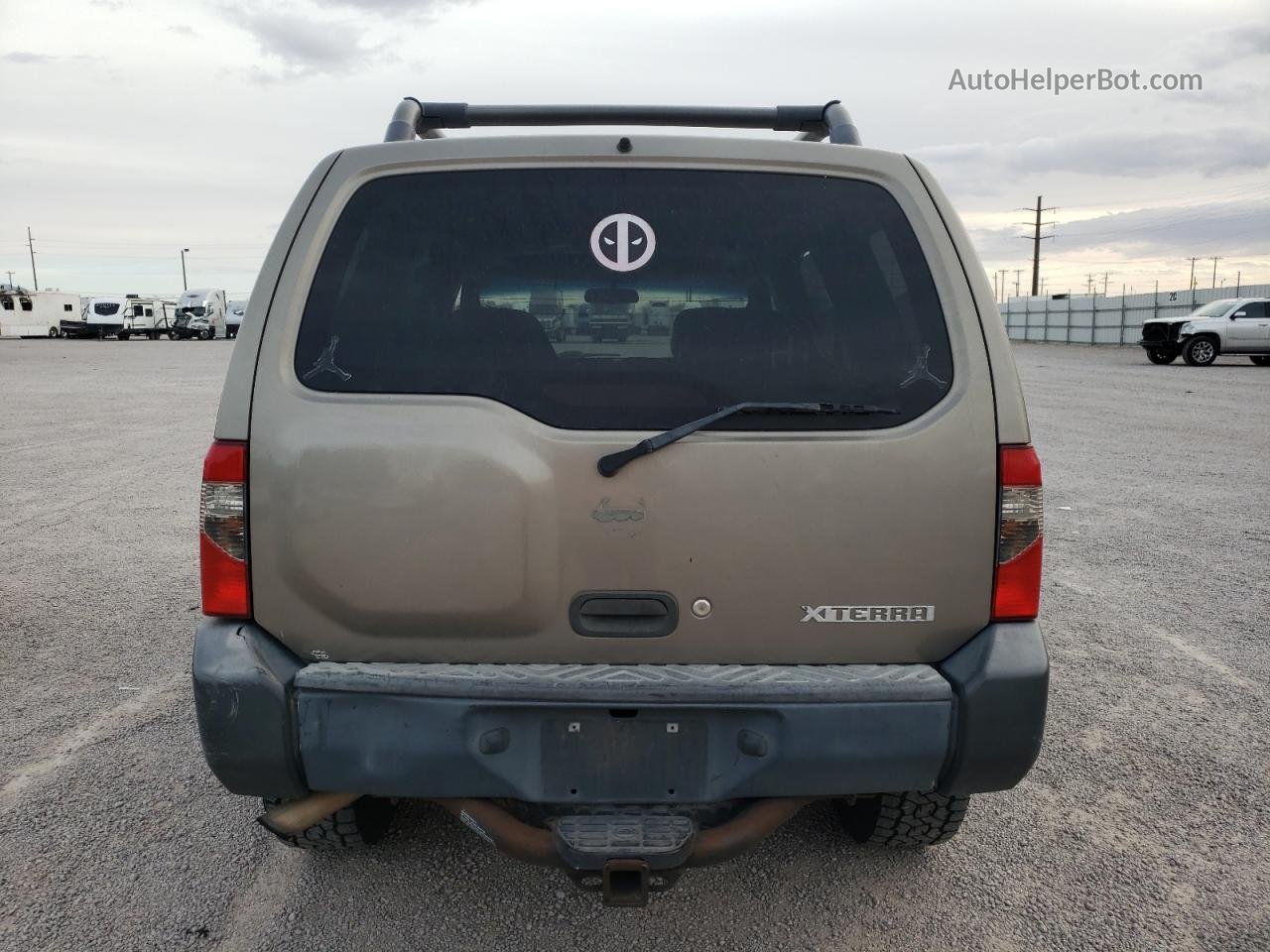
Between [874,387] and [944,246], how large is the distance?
388 millimetres

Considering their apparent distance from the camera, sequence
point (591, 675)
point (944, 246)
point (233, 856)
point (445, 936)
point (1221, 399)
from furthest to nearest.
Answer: point (1221, 399)
point (233, 856)
point (445, 936)
point (944, 246)
point (591, 675)

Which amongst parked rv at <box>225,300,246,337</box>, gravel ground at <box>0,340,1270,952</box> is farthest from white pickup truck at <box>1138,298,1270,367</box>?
parked rv at <box>225,300,246,337</box>

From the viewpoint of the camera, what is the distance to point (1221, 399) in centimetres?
1658

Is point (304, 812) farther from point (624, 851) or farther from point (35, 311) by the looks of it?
point (35, 311)

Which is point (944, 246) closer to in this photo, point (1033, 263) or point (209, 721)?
point (209, 721)

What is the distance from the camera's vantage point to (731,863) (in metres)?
2.85

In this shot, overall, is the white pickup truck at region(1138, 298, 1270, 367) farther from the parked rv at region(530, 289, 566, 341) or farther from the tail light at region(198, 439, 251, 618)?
the tail light at region(198, 439, 251, 618)

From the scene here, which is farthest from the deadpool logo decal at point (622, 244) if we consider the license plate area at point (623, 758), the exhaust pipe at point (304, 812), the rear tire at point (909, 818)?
the rear tire at point (909, 818)

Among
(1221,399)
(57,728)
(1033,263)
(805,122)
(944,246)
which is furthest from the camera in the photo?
(1033,263)

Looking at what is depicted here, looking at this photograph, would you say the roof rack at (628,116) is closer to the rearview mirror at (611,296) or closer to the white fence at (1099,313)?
the rearview mirror at (611,296)

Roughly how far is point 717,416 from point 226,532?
3.61 ft

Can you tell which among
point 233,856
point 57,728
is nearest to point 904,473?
point 233,856

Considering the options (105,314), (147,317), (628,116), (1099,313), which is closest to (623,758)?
(628,116)

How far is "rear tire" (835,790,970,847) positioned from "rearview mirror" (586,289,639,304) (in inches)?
56.6
